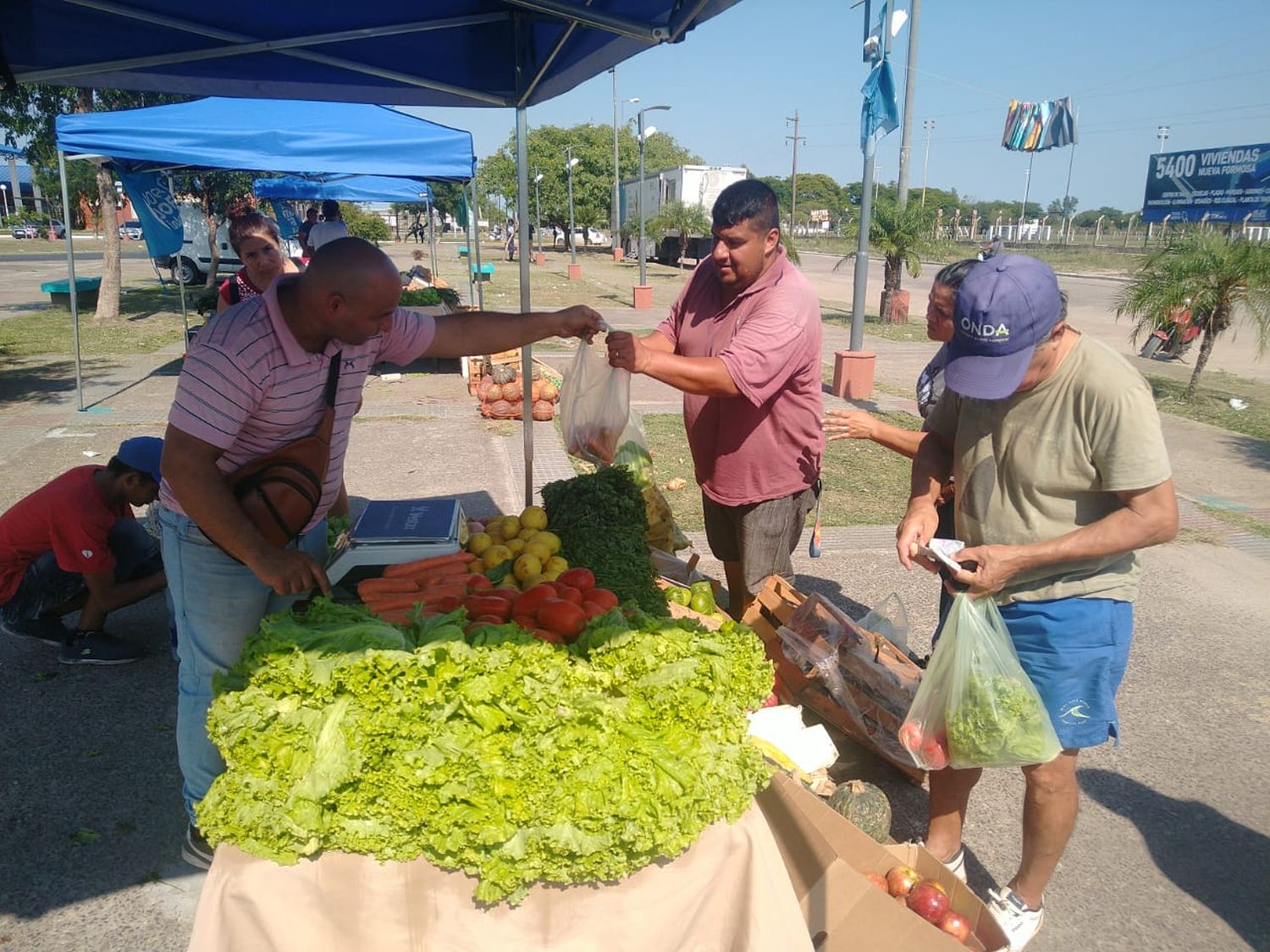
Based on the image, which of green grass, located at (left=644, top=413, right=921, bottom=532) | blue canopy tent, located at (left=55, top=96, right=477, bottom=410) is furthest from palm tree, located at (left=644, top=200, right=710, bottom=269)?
green grass, located at (left=644, top=413, right=921, bottom=532)

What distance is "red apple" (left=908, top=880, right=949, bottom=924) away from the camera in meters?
2.49

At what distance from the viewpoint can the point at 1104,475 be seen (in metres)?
2.30

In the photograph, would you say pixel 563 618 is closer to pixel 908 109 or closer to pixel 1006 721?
pixel 1006 721

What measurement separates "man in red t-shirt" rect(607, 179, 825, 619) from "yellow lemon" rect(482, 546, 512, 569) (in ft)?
2.84

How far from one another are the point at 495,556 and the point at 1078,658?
2068 millimetres

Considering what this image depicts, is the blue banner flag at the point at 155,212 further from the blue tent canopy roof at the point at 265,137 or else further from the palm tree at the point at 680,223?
the palm tree at the point at 680,223

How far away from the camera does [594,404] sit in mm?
3754

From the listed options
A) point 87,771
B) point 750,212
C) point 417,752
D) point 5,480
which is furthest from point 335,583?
point 5,480

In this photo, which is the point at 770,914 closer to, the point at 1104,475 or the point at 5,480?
the point at 1104,475

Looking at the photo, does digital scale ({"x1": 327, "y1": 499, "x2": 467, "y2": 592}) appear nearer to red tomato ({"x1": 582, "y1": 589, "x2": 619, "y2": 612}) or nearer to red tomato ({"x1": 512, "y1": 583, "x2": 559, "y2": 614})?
red tomato ({"x1": 512, "y1": 583, "x2": 559, "y2": 614})

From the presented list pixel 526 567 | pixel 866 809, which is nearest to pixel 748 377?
pixel 526 567

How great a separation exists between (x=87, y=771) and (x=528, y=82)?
3.46 meters

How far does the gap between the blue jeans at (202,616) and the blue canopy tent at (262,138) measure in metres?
6.01

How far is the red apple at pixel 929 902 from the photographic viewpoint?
2492 millimetres
